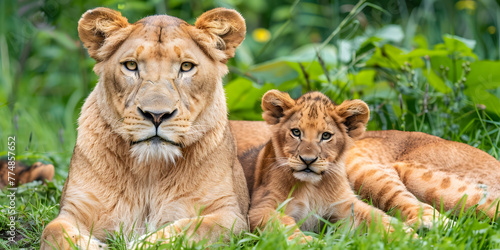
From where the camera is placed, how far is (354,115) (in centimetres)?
363

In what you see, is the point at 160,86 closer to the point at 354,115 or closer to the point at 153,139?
the point at 153,139

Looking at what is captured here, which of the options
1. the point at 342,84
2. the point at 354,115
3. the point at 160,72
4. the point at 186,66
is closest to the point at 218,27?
the point at 186,66

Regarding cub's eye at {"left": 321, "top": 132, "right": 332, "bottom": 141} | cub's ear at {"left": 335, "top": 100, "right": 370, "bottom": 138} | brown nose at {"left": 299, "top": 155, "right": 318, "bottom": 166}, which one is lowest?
brown nose at {"left": 299, "top": 155, "right": 318, "bottom": 166}

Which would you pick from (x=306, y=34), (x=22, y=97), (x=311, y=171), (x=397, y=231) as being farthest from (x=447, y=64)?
(x=22, y=97)

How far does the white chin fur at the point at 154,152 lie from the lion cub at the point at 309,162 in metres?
0.63

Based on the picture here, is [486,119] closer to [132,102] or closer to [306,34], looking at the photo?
[132,102]

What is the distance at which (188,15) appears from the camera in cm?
666

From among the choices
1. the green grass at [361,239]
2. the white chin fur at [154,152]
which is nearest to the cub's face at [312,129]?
the green grass at [361,239]

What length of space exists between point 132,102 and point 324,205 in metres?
1.30

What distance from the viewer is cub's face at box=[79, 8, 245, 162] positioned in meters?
2.83

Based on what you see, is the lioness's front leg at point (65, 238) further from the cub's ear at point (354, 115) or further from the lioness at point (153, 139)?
the cub's ear at point (354, 115)

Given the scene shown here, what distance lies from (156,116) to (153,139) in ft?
0.48

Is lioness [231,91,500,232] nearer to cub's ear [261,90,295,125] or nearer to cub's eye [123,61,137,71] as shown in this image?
cub's ear [261,90,295,125]

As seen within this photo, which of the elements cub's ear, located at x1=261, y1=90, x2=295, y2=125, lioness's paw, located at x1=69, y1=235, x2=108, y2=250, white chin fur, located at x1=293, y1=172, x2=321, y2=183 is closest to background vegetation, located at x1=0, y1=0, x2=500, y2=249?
lioness's paw, located at x1=69, y1=235, x2=108, y2=250
